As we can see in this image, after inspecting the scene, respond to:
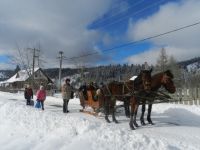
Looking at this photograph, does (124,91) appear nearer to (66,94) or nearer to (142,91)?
(142,91)

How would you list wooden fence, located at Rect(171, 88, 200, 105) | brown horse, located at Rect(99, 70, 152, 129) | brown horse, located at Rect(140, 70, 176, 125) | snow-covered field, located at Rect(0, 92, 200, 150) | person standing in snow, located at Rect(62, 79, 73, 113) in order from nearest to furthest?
snow-covered field, located at Rect(0, 92, 200, 150) < brown horse, located at Rect(140, 70, 176, 125) < brown horse, located at Rect(99, 70, 152, 129) < person standing in snow, located at Rect(62, 79, 73, 113) < wooden fence, located at Rect(171, 88, 200, 105)

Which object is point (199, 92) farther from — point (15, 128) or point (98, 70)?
point (98, 70)

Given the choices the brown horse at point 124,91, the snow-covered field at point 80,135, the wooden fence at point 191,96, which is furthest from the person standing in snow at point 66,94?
the wooden fence at point 191,96

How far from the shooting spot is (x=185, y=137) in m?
10.6

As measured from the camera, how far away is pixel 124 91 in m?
14.8

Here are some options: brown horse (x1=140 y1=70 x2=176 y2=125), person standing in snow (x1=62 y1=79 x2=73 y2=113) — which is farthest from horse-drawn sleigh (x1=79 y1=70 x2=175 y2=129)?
person standing in snow (x1=62 y1=79 x2=73 y2=113)

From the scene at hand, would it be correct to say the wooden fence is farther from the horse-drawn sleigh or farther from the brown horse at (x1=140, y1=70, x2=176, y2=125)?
the brown horse at (x1=140, y1=70, x2=176, y2=125)

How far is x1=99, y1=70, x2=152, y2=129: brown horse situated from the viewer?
13070 mm

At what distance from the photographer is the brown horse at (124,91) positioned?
13.1 m

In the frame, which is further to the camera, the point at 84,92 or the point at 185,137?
the point at 84,92

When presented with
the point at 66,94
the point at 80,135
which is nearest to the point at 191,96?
the point at 66,94

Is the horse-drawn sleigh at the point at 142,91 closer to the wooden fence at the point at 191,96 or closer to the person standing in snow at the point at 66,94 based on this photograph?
the person standing in snow at the point at 66,94

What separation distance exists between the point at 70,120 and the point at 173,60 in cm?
8144

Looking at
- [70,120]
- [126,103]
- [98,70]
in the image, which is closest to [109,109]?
[126,103]
